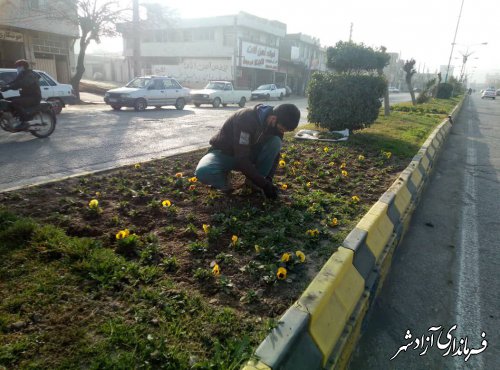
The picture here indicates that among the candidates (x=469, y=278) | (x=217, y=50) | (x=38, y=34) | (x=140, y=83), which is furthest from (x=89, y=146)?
(x=217, y=50)

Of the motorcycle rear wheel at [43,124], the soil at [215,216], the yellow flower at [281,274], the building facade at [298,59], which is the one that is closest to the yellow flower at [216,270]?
the soil at [215,216]

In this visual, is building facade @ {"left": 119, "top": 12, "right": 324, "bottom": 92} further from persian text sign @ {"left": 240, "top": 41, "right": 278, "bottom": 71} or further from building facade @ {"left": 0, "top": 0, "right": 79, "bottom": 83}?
building facade @ {"left": 0, "top": 0, "right": 79, "bottom": 83}

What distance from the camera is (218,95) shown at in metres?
22.1

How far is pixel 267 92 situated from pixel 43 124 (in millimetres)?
23880

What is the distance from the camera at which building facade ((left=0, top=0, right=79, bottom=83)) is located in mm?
19688

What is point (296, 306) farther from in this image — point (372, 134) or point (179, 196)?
point (372, 134)

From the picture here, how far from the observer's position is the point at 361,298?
272cm

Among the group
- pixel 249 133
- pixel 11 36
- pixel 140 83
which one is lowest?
pixel 249 133

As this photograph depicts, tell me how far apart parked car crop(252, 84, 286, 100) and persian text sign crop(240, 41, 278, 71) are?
673 centimetres

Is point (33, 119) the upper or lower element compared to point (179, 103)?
upper

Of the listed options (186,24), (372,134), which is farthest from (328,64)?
(186,24)

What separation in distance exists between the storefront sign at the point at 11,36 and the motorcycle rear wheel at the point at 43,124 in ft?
49.8

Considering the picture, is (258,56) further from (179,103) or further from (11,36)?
(11,36)

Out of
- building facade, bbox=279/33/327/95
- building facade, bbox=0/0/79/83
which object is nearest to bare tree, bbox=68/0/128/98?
building facade, bbox=0/0/79/83
